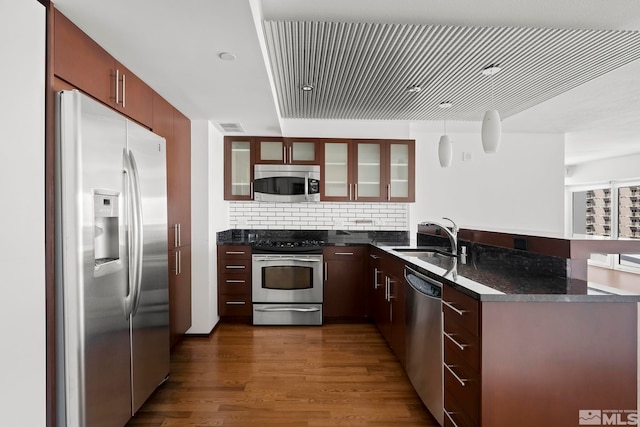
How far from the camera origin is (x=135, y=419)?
2184 mm

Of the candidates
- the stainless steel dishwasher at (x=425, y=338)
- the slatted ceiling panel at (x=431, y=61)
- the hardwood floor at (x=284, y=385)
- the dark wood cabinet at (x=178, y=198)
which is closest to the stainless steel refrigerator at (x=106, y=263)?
the hardwood floor at (x=284, y=385)

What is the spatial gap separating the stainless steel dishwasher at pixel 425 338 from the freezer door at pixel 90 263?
176 centimetres

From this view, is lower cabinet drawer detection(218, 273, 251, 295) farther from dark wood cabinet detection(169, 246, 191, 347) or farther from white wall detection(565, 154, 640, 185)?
white wall detection(565, 154, 640, 185)

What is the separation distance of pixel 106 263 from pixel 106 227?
0.20 metres

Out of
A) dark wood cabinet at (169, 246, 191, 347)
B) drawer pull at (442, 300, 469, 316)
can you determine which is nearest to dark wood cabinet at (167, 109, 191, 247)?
dark wood cabinet at (169, 246, 191, 347)

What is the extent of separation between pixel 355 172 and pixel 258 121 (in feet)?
4.48

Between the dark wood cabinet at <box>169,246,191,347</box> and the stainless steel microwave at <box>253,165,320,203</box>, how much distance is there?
3.77 ft

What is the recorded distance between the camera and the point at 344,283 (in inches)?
159

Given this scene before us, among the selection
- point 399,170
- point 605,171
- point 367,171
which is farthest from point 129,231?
point 605,171

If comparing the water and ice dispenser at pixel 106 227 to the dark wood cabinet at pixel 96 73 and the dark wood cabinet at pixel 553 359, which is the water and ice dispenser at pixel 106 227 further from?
the dark wood cabinet at pixel 553 359

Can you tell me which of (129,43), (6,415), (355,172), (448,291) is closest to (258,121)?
(355,172)

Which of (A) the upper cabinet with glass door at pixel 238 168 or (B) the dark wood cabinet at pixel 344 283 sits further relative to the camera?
(A) the upper cabinet with glass door at pixel 238 168

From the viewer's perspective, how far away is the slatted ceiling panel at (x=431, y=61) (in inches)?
86.0

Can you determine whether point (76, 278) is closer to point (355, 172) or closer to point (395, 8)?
point (395, 8)
